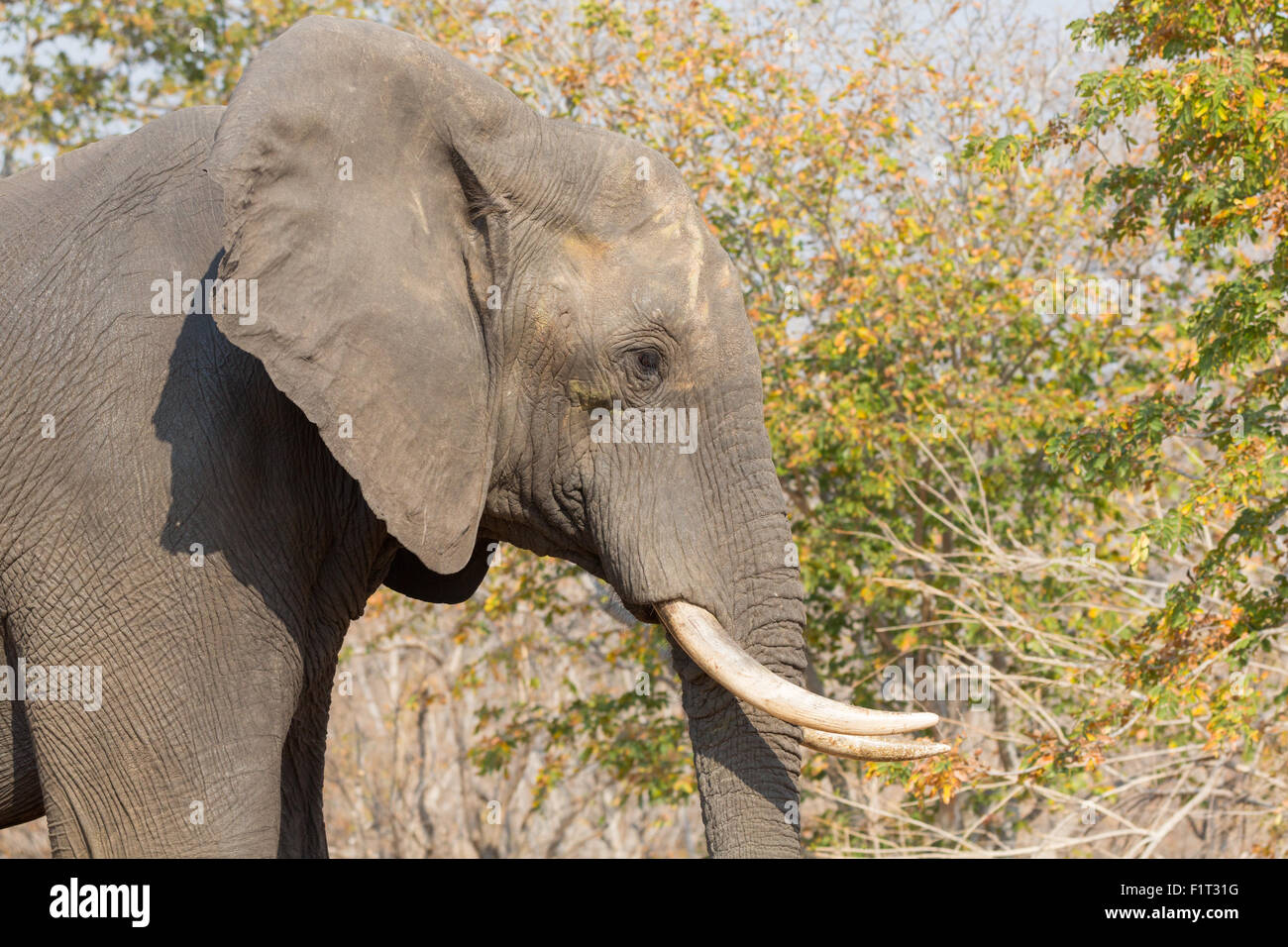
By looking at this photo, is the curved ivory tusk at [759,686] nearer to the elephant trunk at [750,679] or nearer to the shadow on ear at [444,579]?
the elephant trunk at [750,679]

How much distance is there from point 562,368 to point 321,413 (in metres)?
0.60

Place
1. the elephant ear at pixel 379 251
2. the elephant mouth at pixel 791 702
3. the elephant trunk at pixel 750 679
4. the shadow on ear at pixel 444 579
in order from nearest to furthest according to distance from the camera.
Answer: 1. the elephant ear at pixel 379 251
2. the elephant mouth at pixel 791 702
3. the elephant trunk at pixel 750 679
4. the shadow on ear at pixel 444 579

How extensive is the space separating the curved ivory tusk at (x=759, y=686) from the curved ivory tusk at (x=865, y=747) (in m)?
0.04

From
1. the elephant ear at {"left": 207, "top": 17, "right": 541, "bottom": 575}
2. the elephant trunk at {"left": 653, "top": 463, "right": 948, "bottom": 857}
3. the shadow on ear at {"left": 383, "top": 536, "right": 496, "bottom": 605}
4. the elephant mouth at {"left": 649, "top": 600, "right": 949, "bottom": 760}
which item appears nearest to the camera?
the elephant ear at {"left": 207, "top": 17, "right": 541, "bottom": 575}

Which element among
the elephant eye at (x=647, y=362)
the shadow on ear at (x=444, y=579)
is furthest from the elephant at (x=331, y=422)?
the shadow on ear at (x=444, y=579)

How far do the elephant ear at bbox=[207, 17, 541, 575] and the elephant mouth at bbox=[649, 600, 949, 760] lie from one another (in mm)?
524

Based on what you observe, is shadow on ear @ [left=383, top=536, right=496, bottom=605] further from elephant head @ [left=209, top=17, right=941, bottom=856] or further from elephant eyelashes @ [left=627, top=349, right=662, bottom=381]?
elephant eyelashes @ [left=627, top=349, right=662, bottom=381]

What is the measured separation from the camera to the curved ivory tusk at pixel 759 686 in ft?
11.0

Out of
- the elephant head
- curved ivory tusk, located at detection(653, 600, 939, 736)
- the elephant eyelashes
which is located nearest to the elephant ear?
the elephant head

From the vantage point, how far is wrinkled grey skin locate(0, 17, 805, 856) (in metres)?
3.30

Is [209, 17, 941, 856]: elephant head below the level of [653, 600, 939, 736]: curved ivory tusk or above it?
above

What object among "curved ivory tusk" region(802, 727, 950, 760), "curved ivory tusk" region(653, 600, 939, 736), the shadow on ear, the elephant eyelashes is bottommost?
"curved ivory tusk" region(802, 727, 950, 760)

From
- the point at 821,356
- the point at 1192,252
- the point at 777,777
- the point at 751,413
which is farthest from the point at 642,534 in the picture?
the point at 821,356

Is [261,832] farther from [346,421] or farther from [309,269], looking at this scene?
[309,269]
